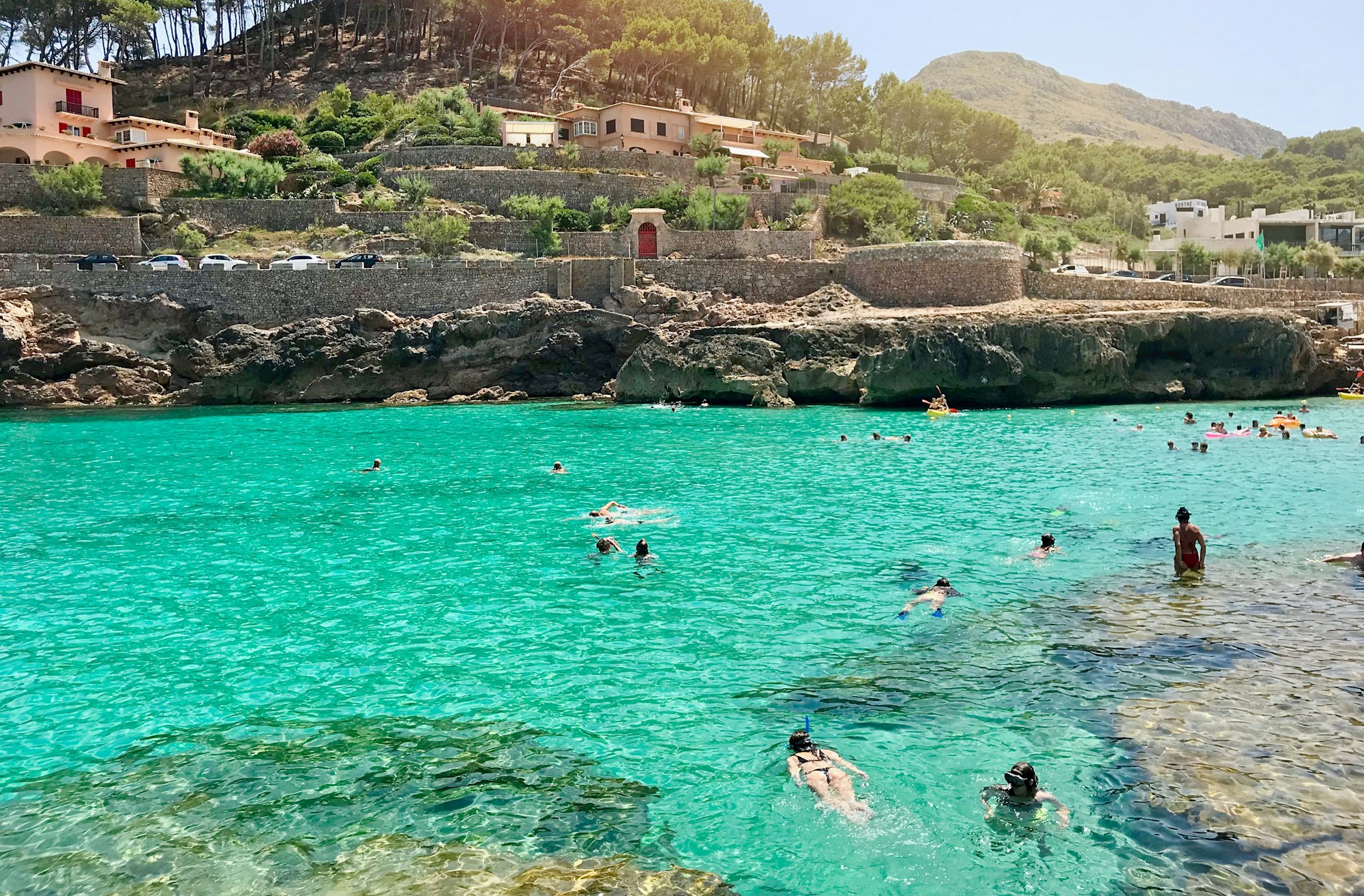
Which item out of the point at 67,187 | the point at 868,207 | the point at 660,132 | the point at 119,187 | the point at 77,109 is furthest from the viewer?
the point at 660,132

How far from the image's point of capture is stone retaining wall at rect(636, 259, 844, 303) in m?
46.6

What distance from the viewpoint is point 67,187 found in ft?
155

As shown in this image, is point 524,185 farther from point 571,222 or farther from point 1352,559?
point 1352,559

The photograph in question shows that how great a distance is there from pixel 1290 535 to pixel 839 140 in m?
71.5

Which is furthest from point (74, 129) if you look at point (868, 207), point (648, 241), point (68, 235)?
point (868, 207)

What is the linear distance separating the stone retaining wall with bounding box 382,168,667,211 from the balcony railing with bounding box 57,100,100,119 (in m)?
16.5

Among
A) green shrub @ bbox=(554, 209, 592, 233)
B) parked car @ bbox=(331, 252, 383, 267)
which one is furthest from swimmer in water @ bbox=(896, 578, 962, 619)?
green shrub @ bbox=(554, 209, 592, 233)

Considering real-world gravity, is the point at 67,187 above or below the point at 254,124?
below

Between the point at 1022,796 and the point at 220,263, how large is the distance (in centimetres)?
4454

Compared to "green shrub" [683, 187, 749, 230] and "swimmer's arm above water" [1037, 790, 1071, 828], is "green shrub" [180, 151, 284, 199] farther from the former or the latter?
"swimmer's arm above water" [1037, 790, 1071, 828]

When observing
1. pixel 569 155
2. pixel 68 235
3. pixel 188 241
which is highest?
pixel 569 155

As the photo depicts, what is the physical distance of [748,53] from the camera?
76.9 metres

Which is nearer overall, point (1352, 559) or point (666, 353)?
point (1352, 559)

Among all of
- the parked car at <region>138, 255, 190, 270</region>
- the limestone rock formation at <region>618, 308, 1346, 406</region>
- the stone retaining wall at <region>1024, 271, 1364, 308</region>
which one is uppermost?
the parked car at <region>138, 255, 190, 270</region>
